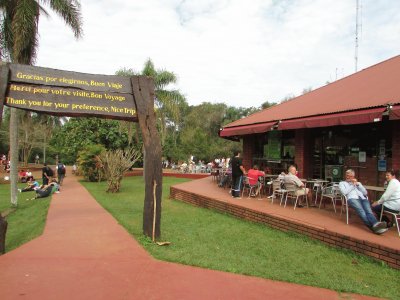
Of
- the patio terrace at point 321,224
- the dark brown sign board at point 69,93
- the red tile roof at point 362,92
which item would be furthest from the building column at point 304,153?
the dark brown sign board at point 69,93

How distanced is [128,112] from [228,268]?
353 centimetres

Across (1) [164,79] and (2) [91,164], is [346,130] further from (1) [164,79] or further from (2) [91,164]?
(2) [91,164]

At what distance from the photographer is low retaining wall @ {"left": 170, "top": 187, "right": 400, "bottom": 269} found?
16.0ft

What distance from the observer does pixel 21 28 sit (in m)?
11.5

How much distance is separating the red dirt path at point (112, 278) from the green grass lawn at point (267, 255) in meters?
0.27

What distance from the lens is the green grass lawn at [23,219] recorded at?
6.77 metres

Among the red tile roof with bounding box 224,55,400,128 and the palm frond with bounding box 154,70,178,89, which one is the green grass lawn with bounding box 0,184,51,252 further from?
the palm frond with bounding box 154,70,178,89

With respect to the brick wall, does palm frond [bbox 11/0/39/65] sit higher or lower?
higher

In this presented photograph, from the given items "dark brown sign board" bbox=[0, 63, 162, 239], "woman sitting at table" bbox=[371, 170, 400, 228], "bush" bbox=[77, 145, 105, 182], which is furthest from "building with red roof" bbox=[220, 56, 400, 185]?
"bush" bbox=[77, 145, 105, 182]

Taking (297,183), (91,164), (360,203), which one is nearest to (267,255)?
(360,203)

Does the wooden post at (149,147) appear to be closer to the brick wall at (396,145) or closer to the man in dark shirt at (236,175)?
the man in dark shirt at (236,175)

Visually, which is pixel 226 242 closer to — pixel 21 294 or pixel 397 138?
→ pixel 21 294

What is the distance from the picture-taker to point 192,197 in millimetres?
10672

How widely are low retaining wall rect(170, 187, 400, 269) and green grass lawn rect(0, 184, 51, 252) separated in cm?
426
